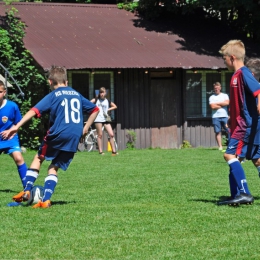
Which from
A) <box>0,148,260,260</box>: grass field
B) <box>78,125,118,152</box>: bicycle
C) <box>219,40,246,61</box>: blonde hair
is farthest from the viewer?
<box>78,125,118,152</box>: bicycle

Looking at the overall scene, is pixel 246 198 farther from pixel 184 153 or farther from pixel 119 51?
pixel 119 51

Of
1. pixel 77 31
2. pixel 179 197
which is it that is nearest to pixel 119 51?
pixel 77 31

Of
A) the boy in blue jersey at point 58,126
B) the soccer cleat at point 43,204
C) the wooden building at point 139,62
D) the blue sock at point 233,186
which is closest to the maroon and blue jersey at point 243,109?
the blue sock at point 233,186

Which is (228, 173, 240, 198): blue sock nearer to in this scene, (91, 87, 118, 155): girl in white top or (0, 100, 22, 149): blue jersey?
(0, 100, 22, 149): blue jersey

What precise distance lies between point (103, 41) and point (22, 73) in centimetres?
323

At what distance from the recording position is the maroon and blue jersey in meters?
9.20

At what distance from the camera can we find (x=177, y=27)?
28.2 meters

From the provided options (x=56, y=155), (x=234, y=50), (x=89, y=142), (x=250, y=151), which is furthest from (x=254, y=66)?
(x=89, y=142)

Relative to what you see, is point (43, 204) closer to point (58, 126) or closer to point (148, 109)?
point (58, 126)

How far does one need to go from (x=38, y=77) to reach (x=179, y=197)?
44.3 feet

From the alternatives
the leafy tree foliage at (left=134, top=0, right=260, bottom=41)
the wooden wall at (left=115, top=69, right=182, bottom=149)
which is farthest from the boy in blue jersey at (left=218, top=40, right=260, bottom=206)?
the leafy tree foliage at (left=134, top=0, right=260, bottom=41)

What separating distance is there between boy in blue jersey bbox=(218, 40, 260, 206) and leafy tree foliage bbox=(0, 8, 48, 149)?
14.5 metres

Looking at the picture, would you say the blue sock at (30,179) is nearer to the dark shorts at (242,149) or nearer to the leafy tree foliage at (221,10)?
the dark shorts at (242,149)

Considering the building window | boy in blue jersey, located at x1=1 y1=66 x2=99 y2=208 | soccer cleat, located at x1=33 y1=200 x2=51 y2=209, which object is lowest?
the building window
